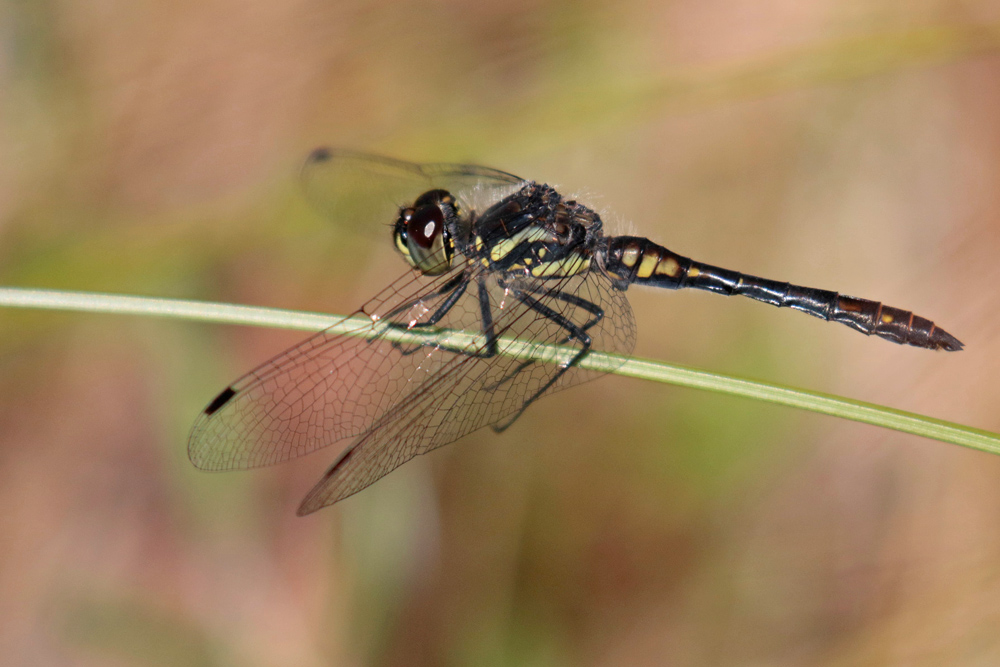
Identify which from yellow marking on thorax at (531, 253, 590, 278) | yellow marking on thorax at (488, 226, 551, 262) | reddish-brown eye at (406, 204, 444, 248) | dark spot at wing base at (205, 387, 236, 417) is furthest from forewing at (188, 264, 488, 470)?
yellow marking on thorax at (531, 253, 590, 278)

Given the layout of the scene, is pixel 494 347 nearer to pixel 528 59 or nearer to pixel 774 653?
pixel 774 653

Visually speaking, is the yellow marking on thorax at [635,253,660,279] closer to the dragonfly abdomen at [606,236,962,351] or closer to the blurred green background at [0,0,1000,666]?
the dragonfly abdomen at [606,236,962,351]

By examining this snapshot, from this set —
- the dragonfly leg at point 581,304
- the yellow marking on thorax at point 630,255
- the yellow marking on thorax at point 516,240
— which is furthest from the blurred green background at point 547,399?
the dragonfly leg at point 581,304

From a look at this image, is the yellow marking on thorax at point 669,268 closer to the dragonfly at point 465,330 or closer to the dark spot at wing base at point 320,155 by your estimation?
the dragonfly at point 465,330

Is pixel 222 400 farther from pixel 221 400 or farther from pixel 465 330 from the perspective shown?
pixel 465 330

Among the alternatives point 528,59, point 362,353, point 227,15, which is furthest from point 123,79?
point 362,353

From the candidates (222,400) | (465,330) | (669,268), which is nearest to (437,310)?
(465,330)
